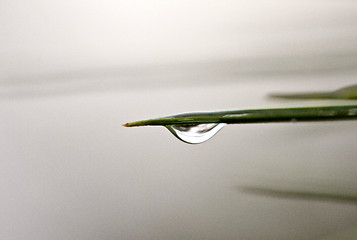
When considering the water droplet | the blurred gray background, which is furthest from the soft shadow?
the water droplet

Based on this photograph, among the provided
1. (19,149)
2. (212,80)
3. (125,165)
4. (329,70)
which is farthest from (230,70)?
(19,149)

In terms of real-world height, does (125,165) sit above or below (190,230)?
above

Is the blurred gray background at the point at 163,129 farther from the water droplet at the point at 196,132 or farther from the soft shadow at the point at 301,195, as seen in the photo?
the water droplet at the point at 196,132

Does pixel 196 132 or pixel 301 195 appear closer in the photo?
pixel 196 132

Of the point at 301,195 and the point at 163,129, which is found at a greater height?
the point at 163,129

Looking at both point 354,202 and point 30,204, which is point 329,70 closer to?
point 354,202

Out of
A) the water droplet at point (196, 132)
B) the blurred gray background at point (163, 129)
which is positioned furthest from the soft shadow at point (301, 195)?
the water droplet at point (196, 132)

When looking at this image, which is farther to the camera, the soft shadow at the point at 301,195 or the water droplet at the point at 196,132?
the soft shadow at the point at 301,195

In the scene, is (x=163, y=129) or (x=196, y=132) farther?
(x=163, y=129)

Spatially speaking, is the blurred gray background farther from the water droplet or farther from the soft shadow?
the water droplet
